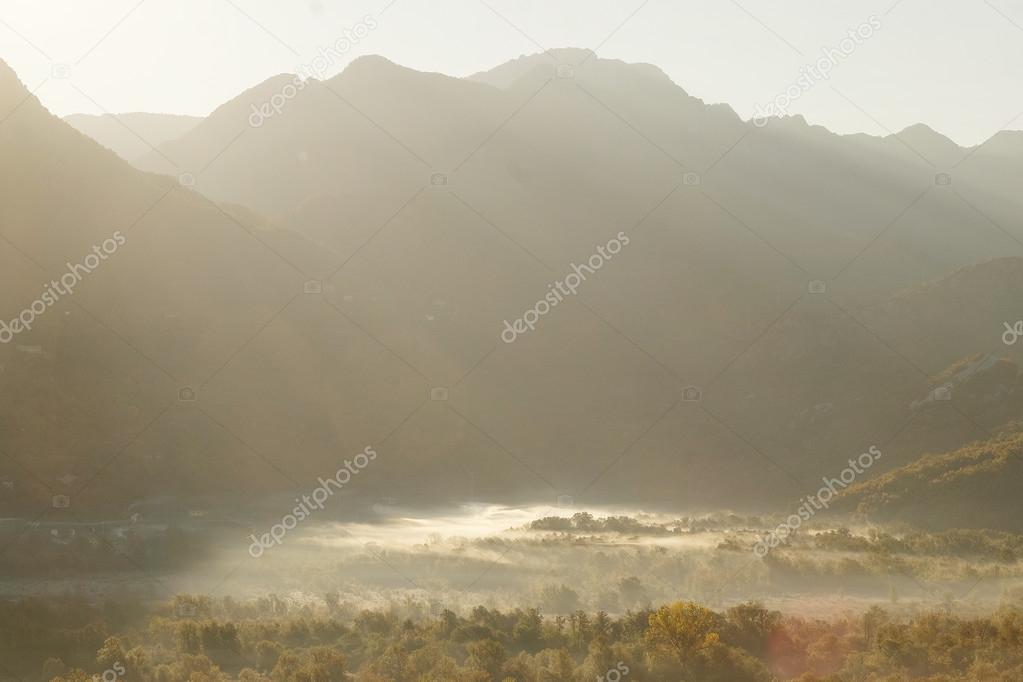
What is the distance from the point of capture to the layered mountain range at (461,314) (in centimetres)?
4991

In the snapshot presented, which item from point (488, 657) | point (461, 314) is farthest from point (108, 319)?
point (488, 657)

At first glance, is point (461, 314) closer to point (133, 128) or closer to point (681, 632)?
point (681, 632)

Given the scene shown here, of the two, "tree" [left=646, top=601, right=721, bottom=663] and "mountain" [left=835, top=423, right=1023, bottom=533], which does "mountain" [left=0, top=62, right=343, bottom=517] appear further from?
"mountain" [left=835, top=423, right=1023, bottom=533]

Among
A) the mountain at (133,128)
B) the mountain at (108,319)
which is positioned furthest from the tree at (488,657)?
the mountain at (133,128)

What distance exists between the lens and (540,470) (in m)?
58.5

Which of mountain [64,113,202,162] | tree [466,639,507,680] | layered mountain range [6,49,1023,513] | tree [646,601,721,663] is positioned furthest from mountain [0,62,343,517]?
mountain [64,113,202,162]

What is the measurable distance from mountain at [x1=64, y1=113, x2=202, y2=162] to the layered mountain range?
34122 mm

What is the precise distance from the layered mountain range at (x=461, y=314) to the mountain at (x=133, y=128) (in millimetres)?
34122

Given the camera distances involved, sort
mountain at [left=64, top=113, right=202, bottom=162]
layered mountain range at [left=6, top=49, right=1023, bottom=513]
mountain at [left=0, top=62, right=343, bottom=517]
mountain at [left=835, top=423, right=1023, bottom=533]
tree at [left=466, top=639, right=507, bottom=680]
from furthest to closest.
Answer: mountain at [left=64, top=113, right=202, bottom=162] → layered mountain range at [left=6, top=49, right=1023, bottom=513] → mountain at [left=0, top=62, right=343, bottom=517] → mountain at [left=835, top=423, right=1023, bottom=533] → tree at [left=466, top=639, right=507, bottom=680]

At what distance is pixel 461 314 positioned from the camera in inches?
3110

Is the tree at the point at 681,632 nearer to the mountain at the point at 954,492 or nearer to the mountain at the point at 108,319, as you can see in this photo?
the mountain at the point at 954,492

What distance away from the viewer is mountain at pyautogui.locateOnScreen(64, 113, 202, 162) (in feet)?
491

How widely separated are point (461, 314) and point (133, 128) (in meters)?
115

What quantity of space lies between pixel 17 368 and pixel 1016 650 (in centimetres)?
4849
